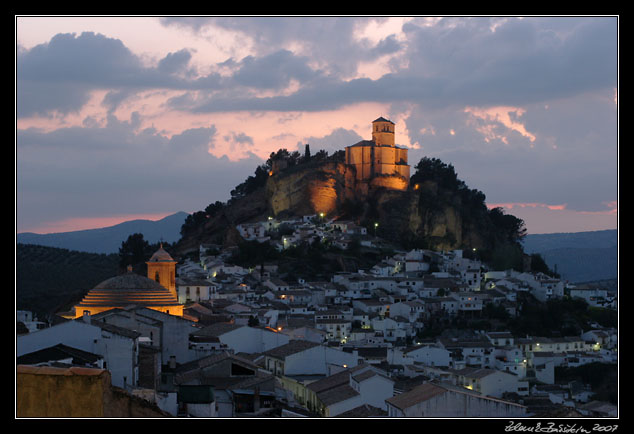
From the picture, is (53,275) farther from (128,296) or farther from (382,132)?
(382,132)

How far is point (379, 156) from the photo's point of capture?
205 feet

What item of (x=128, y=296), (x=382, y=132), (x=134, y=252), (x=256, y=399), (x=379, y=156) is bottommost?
(x=256, y=399)

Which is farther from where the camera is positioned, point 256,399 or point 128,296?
point 128,296

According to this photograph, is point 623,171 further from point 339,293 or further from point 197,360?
point 339,293

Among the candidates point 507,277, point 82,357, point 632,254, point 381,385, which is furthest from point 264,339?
point 507,277

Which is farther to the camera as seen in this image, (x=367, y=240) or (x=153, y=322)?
(x=367, y=240)

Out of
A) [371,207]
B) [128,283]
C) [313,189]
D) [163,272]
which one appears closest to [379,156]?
[371,207]

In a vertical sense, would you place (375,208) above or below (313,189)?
below

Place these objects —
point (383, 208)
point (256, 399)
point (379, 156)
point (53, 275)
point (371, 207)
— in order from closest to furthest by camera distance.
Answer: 1. point (256, 399)
2. point (53, 275)
3. point (383, 208)
4. point (371, 207)
5. point (379, 156)

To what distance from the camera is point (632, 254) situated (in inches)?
459

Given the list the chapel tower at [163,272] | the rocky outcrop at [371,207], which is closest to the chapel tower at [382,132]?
the rocky outcrop at [371,207]

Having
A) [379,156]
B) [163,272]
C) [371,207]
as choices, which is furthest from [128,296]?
[379,156]

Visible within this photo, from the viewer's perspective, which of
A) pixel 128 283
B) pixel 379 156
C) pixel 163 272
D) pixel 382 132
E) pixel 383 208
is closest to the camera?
pixel 128 283

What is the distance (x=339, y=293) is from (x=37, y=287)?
13303 millimetres
